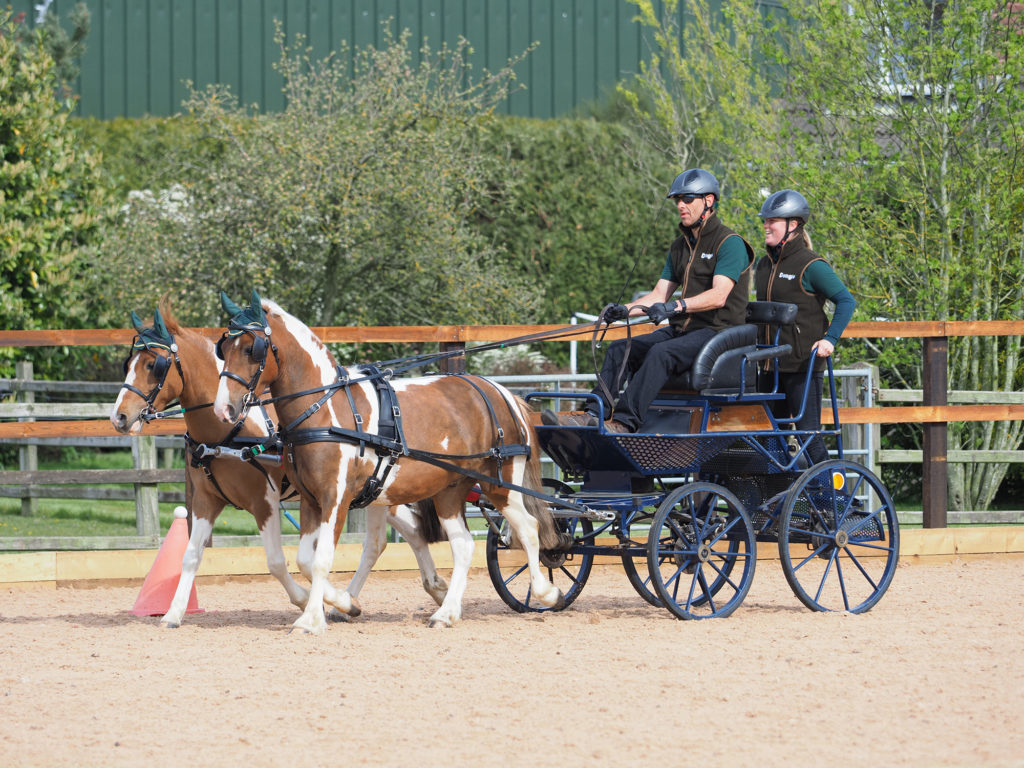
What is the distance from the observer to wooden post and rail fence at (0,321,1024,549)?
8.70 meters

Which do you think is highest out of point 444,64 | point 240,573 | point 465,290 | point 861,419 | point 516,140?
point 444,64

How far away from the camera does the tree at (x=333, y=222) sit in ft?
47.1

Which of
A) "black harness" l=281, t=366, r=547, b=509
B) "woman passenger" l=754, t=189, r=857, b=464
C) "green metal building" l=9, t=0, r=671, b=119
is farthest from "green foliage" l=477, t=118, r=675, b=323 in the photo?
"black harness" l=281, t=366, r=547, b=509

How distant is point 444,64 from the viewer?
18.8 metres

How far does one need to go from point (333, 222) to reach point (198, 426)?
792cm

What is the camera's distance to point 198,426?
6996mm

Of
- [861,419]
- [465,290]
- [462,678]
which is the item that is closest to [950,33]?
[861,419]

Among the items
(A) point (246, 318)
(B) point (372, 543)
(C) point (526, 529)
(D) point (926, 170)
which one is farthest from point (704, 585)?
(D) point (926, 170)

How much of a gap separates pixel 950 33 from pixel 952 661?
23.0 feet

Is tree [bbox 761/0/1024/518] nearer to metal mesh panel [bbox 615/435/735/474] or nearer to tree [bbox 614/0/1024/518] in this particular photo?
tree [bbox 614/0/1024/518]

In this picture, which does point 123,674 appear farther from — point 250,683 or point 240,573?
point 240,573

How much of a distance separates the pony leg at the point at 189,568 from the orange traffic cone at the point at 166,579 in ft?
1.26

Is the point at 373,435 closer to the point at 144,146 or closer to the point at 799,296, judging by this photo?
the point at 799,296

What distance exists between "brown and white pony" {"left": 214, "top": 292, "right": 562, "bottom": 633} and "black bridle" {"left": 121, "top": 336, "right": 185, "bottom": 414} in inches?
16.6
